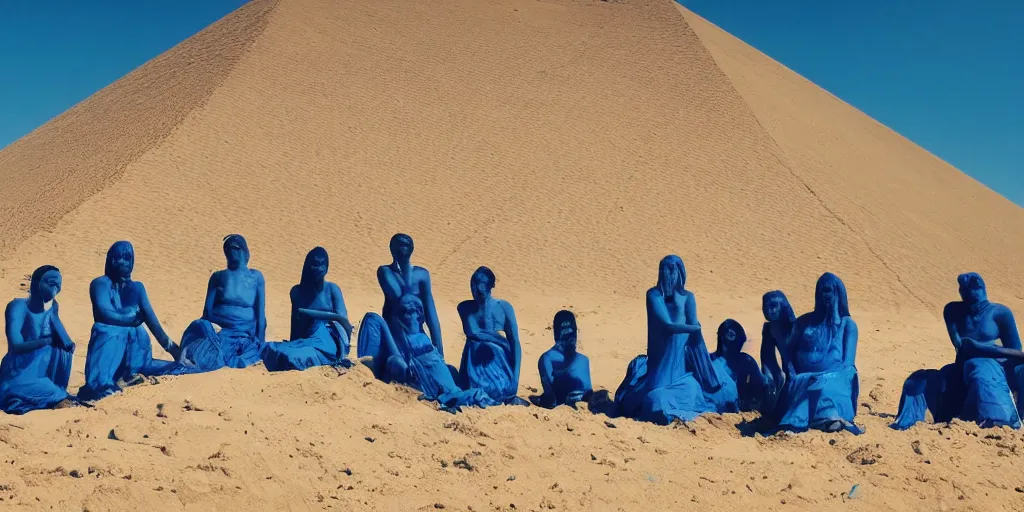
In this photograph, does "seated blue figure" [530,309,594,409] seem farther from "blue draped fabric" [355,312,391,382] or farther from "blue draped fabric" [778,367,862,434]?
"blue draped fabric" [778,367,862,434]

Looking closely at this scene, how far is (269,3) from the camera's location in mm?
37562

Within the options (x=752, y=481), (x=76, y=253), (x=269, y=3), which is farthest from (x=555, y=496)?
(x=269, y=3)

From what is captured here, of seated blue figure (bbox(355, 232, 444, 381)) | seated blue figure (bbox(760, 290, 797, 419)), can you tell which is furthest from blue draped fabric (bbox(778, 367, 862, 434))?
seated blue figure (bbox(355, 232, 444, 381))

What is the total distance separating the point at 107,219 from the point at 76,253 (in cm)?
218

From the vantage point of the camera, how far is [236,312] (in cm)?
939

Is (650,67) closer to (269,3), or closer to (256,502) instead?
(269,3)

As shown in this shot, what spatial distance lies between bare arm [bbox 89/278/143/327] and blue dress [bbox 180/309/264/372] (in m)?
0.51

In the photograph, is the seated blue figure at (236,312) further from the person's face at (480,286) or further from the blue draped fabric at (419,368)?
the person's face at (480,286)

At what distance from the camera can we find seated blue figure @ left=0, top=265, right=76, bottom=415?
786 centimetres

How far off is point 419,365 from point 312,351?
0.93 meters

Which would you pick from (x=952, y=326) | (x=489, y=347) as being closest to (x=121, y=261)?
(x=489, y=347)

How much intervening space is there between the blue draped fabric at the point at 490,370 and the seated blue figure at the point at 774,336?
218cm

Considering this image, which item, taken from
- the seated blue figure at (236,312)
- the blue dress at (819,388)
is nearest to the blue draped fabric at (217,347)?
the seated blue figure at (236,312)

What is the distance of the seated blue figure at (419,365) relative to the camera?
851cm
